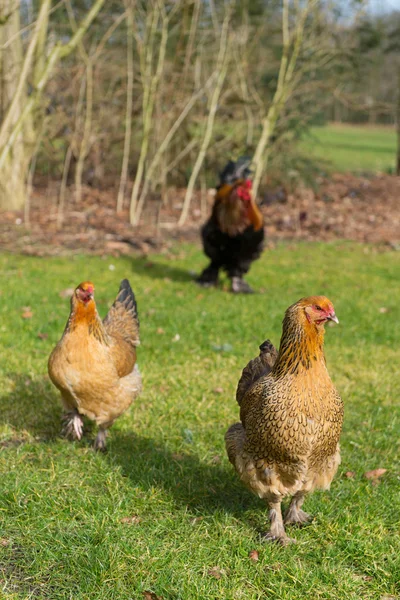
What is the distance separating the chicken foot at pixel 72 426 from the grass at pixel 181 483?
73mm

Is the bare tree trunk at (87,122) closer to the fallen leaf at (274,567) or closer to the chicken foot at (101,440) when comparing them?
the chicken foot at (101,440)

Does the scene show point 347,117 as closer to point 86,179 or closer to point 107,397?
point 86,179

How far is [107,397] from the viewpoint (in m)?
4.27

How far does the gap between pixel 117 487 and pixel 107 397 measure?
62 cm

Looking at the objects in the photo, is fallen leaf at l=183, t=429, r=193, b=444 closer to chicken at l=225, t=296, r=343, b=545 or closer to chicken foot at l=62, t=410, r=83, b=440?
chicken foot at l=62, t=410, r=83, b=440

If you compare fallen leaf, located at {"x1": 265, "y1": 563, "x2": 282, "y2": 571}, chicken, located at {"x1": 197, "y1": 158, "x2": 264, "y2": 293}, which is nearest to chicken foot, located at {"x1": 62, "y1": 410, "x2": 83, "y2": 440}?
fallen leaf, located at {"x1": 265, "y1": 563, "x2": 282, "y2": 571}

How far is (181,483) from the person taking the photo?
13.5 ft

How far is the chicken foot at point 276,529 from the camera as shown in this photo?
11.5 feet

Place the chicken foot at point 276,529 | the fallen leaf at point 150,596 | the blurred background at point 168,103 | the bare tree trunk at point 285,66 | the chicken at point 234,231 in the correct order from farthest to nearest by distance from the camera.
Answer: the blurred background at point 168,103, the bare tree trunk at point 285,66, the chicken at point 234,231, the chicken foot at point 276,529, the fallen leaf at point 150,596

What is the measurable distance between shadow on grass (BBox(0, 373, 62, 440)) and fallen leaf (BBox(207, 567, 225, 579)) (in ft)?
5.94

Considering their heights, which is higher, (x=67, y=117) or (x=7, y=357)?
(x=67, y=117)

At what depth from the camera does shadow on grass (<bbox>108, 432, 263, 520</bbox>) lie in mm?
3924

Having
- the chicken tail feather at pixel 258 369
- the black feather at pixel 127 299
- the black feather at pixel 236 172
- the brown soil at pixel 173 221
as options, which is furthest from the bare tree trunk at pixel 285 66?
the chicken tail feather at pixel 258 369

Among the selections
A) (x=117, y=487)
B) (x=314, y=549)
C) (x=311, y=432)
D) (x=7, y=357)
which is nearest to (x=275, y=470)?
(x=311, y=432)
